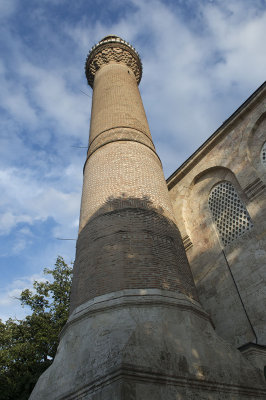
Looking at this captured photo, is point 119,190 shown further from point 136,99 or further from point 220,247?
point 136,99

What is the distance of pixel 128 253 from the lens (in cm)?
575

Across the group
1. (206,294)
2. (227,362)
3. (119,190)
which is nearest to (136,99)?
(119,190)

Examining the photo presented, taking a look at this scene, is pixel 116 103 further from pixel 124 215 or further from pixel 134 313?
pixel 134 313

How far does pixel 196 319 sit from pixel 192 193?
19.1 feet

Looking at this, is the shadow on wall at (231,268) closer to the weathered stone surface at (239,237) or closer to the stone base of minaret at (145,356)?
the weathered stone surface at (239,237)

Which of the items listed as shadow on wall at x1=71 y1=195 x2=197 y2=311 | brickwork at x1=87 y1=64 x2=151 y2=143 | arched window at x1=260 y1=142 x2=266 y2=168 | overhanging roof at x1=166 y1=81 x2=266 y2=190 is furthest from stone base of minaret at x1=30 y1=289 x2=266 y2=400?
overhanging roof at x1=166 y1=81 x2=266 y2=190

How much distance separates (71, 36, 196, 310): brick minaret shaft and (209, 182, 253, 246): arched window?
1921 millimetres

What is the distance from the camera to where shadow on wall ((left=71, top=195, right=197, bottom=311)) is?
5406 mm

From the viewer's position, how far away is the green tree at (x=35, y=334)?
38.4ft

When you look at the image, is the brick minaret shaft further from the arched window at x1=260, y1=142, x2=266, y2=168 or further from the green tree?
the green tree

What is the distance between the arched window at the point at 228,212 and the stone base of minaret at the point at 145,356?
3.49 metres

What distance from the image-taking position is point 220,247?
8.53 m

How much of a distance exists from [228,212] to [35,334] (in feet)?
29.3

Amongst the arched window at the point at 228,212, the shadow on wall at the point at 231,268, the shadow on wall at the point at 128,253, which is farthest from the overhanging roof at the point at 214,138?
the shadow on wall at the point at 128,253
